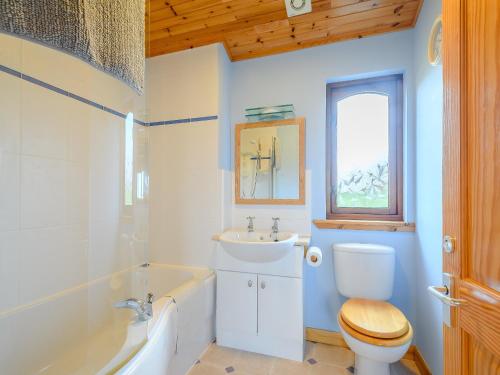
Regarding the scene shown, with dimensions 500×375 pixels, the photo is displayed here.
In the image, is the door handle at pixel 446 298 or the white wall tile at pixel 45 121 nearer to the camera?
the door handle at pixel 446 298

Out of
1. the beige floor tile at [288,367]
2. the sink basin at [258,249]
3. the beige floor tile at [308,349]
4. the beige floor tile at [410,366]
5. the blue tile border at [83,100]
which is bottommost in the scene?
the beige floor tile at [308,349]

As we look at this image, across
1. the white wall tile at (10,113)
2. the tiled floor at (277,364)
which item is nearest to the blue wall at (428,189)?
the tiled floor at (277,364)

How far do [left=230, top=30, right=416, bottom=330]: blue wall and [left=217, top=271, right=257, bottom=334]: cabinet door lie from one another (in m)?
0.48

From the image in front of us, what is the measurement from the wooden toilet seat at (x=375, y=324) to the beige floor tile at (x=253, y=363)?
1.98ft

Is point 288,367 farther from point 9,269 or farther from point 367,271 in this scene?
point 9,269

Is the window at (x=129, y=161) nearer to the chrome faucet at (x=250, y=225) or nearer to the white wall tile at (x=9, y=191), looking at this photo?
the white wall tile at (x=9, y=191)

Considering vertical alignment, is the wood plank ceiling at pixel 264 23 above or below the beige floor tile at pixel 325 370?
above

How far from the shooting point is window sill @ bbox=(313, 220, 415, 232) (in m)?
1.60

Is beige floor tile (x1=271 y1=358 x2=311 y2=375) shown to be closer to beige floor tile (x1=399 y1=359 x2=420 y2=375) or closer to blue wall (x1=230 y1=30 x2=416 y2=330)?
blue wall (x1=230 y1=30 x2=416 y2=330)

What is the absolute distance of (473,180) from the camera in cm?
60

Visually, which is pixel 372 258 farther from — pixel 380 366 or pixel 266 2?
pixel 266 2

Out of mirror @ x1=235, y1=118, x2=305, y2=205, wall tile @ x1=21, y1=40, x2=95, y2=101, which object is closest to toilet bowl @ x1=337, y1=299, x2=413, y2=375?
mirror @ x1=235, y1=118, x2=305, y2=205

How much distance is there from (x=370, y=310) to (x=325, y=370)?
20.2 inches

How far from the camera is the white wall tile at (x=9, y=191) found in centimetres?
Result: 106
